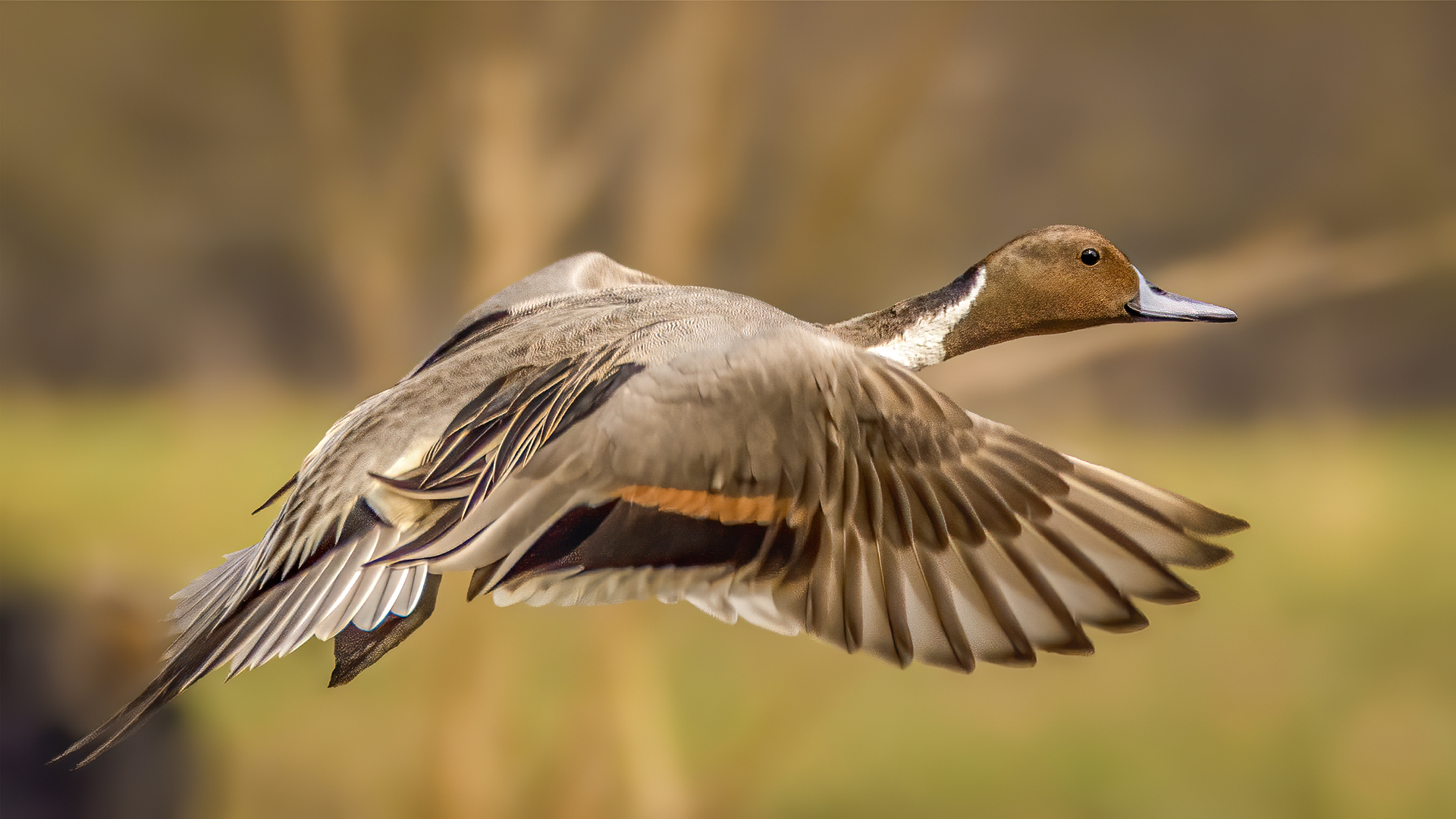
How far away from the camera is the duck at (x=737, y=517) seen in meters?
0.56

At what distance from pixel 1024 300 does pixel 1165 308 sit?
0.10 metres

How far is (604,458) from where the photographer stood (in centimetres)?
56

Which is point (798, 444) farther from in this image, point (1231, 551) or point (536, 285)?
point (536, 285)

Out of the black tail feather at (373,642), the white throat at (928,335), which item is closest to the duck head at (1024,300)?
the white throat at (928,335)

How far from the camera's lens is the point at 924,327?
76 cm

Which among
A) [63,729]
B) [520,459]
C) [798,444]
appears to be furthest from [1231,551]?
[63,729]

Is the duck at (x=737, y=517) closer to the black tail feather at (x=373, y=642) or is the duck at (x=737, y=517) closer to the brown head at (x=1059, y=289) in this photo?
the black tail feather at (x=373, y=642)

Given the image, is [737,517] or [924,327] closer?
[737,517]

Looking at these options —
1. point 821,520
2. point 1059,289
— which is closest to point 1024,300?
point 1059,289

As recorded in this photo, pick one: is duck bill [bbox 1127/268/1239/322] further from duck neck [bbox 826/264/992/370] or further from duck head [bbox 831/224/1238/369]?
duck neck [bbox 826/264/992/370]

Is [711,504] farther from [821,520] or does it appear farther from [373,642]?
[373,642]

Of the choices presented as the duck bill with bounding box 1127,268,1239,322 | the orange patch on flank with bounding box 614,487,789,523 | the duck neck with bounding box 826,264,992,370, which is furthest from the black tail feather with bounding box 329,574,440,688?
the duck bill with bounding box 1127,268,1239,322

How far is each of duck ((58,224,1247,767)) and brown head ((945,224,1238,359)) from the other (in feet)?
0.56

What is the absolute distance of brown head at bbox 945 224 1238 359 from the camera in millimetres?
760
